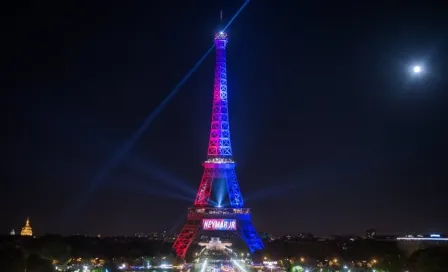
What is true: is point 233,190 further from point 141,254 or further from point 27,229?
point 27,229

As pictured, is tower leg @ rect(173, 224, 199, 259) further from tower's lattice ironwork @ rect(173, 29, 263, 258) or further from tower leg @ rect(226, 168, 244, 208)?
tower leg @ rect(226, 168, 244, 208)

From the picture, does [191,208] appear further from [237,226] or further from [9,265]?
[9,265]

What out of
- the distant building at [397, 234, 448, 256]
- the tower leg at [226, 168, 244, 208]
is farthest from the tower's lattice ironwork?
the distant building at [397, 234, 448, 256]

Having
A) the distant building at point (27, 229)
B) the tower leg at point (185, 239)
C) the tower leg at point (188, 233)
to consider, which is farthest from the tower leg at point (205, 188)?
the distant building at point (27, 229)

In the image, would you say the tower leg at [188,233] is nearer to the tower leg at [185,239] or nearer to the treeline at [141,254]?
the tower leg at [185,239]

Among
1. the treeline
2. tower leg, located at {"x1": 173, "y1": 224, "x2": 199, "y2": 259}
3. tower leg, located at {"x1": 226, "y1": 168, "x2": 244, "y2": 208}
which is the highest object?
tower leg, located at {"x1": 226, "y1": 168, "x2": 244, "y2": 208}

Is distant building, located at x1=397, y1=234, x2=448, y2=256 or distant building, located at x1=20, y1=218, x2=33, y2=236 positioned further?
distant building, located at x1=20, y1=218, x2=33, y2=236

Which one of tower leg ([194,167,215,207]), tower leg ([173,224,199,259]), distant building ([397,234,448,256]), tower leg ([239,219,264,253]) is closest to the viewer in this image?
distant building ([397,234,448,256])
